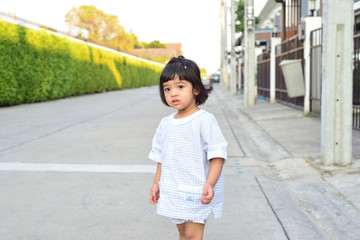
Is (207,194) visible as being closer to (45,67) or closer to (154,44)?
(45,67)

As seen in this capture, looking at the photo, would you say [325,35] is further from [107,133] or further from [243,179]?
[107,133]

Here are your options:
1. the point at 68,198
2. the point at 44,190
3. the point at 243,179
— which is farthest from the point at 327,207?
the point at 44,190

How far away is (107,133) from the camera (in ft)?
29.5

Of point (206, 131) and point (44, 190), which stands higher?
point (206, 131)

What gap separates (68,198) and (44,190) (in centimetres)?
43

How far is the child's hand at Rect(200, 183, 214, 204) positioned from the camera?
2.21 m

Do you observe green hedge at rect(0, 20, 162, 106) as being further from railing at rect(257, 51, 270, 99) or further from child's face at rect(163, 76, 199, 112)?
child's face at rect(163, 76, 199, 112)

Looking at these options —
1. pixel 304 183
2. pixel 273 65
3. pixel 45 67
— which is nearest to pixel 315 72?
pixel 273 65

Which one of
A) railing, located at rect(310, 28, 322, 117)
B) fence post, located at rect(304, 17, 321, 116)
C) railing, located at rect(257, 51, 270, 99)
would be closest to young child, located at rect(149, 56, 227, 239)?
railing, located at rect(310, 28, 322, 117)

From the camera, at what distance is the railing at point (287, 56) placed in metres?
12.8

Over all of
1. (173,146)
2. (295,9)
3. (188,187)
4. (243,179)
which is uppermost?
(295,9)

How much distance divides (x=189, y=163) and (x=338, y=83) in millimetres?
3548

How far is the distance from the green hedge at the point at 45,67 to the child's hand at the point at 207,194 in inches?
620

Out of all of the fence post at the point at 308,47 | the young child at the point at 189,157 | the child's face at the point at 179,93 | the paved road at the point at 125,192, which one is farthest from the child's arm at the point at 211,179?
the fence post at the point at 308,47
